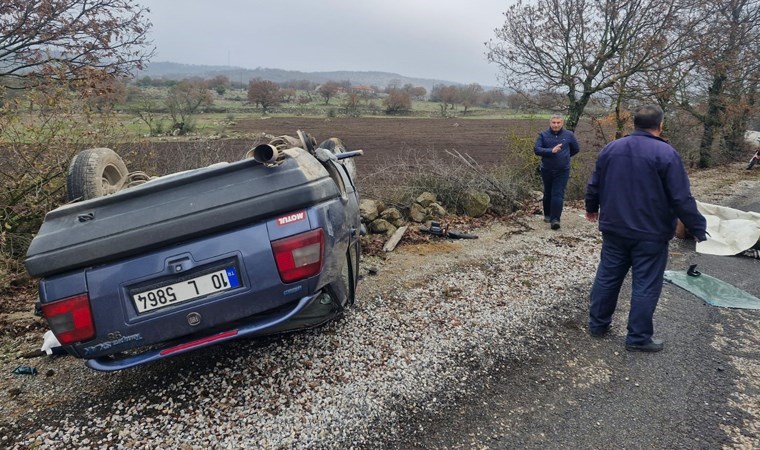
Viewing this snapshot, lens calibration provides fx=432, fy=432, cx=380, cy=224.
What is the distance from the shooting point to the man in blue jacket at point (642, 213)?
314 centimetres

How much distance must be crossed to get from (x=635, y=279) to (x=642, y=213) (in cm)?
53

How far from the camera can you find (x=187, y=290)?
2.40 m

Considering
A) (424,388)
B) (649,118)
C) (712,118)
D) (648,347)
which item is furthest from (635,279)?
(712,118)

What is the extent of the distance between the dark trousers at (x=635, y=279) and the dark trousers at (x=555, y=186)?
3422mm

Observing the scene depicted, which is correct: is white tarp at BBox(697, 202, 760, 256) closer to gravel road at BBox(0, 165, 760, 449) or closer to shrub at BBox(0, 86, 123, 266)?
gravel road at BBox(0, 165, 760, 449)

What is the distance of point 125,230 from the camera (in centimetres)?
234

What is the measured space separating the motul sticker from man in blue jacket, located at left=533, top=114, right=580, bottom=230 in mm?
5167

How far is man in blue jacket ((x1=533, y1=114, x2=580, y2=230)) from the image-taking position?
658 cm

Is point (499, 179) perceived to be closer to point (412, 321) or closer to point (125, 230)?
point (412, 321)

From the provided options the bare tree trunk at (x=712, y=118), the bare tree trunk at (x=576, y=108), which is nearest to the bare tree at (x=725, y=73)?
the bare tree trunk at (x=712, y=118)

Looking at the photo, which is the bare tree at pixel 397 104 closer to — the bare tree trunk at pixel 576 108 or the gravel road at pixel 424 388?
the bare tree trunk at pixel 576 108

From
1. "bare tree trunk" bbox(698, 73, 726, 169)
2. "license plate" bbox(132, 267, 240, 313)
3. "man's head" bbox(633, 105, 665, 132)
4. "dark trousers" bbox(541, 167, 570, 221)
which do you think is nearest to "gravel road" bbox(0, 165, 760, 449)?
"license plate" bbox(132, 267, 240, 313)

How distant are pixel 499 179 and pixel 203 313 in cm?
745

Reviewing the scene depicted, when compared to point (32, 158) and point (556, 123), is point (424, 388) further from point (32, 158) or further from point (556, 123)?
point (32, 158)
